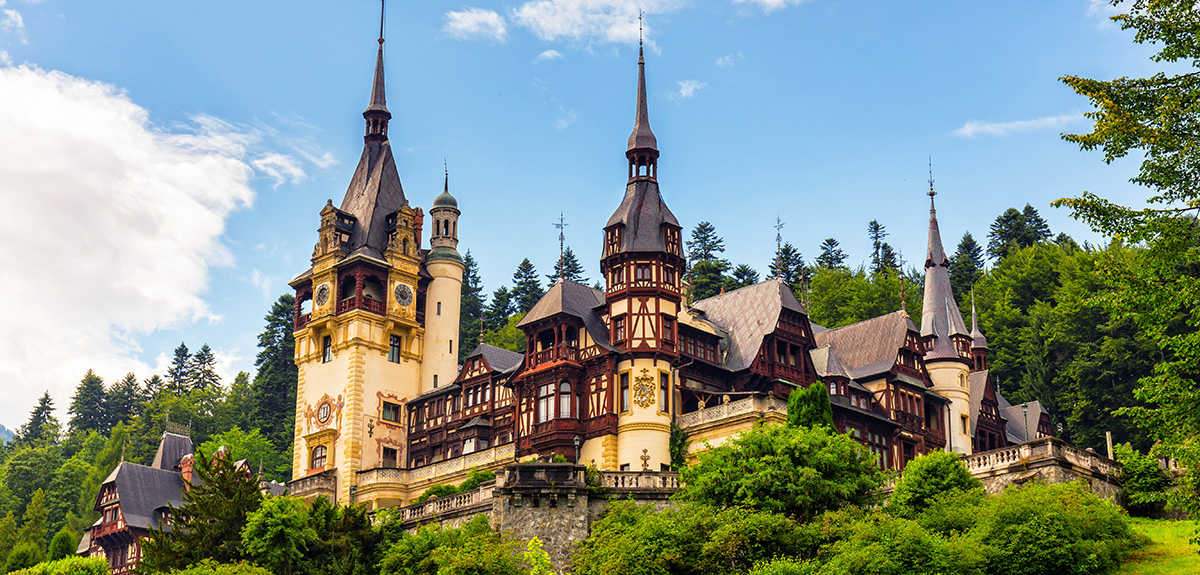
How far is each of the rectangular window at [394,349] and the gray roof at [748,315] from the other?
1631cm

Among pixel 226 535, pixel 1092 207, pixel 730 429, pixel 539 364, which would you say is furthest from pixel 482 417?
pixel 1092 207

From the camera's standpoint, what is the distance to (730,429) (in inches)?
2226

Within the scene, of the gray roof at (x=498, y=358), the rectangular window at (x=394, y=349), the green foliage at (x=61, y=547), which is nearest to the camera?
the green foliage at (x=61, y=547)

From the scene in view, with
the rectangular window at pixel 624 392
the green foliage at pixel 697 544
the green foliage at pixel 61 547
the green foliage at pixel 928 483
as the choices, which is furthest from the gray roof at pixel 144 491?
the green foliage at pixel 928 483

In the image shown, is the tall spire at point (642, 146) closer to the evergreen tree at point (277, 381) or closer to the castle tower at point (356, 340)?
the castle tower at point (356, 340)

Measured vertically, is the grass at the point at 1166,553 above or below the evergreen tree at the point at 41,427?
below

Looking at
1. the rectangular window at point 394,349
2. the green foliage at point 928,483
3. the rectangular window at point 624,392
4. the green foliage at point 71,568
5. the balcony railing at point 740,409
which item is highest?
the rectangular window at point 394,349

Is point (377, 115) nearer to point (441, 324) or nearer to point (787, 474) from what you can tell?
point (441, 324)

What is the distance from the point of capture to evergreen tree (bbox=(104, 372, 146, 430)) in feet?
408

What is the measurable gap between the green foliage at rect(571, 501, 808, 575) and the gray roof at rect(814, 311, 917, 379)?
2728 centimetres

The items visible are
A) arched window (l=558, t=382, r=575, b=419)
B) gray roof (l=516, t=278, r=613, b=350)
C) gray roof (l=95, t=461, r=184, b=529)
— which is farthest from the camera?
gray roof (l=95, t=461, r=184, b=529)

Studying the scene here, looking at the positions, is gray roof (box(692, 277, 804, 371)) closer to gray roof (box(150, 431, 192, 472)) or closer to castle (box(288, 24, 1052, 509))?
castle (box(288, 24, 1052, 509))

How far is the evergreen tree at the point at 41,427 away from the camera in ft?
411

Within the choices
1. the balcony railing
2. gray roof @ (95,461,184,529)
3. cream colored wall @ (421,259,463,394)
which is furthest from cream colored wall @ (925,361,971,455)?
gray roof @ (95,461,184,529)
